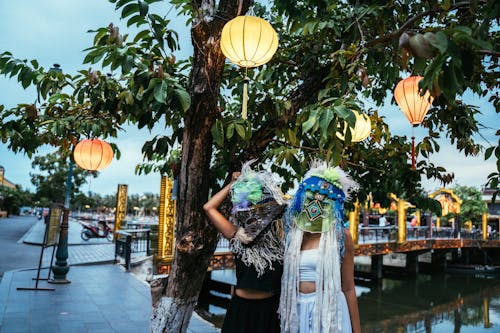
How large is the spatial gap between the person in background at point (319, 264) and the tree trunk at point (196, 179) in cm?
81

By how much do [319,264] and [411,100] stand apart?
95.1 inches

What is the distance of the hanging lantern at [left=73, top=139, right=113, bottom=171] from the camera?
623 cm

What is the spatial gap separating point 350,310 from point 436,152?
259 cm

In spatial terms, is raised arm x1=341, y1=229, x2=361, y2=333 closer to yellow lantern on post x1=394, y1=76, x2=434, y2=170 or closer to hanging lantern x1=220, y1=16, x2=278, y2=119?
hanging lantern x1=220, y1=16, x2=278, y2=119

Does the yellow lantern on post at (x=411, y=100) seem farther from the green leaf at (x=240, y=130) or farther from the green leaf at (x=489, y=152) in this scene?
the green leaf at (x=240, y=130)

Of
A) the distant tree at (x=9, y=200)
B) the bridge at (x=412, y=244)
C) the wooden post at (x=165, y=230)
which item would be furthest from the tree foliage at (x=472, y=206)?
the distant tree at (x=9, y=200)

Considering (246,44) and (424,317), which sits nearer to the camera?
(246,44)

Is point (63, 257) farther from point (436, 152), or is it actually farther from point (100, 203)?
point (100, 203)

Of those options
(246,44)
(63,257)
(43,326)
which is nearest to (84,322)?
(43,326)

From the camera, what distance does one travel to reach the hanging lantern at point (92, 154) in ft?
20.4

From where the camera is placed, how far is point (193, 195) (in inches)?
119

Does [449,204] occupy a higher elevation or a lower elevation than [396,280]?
higher

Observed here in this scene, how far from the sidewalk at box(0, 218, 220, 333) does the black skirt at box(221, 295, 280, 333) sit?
3.64 m

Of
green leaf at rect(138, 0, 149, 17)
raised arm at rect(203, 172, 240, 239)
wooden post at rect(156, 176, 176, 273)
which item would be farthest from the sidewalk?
green leaf at rect(138, 0, 149, 17)
